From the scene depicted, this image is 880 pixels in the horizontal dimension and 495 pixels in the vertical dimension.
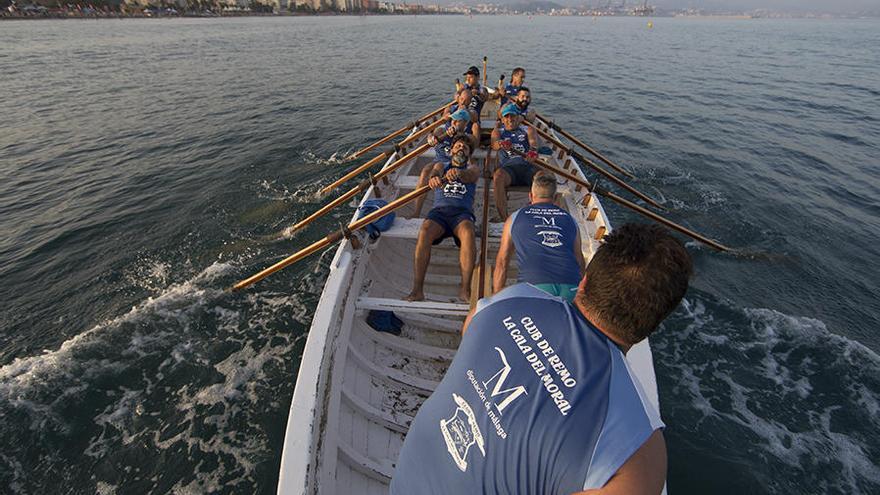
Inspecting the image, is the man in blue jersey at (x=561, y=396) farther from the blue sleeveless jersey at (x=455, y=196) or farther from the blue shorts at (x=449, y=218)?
the blue sleeveless jersey at (x=455, y=196)

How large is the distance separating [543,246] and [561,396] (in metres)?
2.56

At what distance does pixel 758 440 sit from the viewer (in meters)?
5.02

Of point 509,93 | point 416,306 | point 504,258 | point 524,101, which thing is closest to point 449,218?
point 416,306

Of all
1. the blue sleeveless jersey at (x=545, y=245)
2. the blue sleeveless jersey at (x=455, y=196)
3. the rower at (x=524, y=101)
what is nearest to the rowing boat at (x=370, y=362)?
the blue sleeveless jersey at (x=455, y=196)

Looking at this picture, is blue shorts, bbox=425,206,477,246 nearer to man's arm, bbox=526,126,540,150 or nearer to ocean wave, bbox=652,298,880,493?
ocean wave, bbox=652,298,880,493

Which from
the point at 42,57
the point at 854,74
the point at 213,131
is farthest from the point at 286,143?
the point at 854,74

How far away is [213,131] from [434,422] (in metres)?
17.8

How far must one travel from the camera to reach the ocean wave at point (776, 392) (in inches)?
189

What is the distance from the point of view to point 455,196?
6199 millimetres

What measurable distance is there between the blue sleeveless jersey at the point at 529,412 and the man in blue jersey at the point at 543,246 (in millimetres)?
1605

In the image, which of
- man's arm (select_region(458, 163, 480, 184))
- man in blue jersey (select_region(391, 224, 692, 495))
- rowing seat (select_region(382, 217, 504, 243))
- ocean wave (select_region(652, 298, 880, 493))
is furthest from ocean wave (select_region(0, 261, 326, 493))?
ocean wave (select_region(652, 298, 880, 493))

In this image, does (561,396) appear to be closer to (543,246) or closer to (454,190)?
(543,246)

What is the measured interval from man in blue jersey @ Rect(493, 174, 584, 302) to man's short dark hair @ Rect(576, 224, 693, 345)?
1.58 metres

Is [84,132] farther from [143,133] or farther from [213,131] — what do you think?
[213,131]
